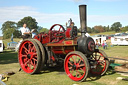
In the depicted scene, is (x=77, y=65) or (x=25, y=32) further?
(x=25, y=32)

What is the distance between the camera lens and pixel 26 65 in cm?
→ 631

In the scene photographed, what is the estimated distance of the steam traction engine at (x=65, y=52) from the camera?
5045 millimetres

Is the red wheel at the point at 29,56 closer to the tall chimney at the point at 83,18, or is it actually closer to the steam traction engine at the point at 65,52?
the steam traction engine at the point at 65,52

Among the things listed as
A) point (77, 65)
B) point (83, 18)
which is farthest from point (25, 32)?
point (77, 65)

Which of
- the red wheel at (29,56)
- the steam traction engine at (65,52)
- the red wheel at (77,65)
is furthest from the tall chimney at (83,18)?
the red wheel at (29,56)

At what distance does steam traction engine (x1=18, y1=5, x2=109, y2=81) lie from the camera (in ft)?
16.6

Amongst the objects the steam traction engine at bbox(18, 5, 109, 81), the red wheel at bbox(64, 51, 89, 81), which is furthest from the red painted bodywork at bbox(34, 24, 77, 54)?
the red wheel at bbox(64, 51, 89, 81)

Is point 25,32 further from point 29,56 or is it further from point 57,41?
point 57,41

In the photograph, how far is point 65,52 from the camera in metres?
5.62

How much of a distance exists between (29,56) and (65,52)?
4.93 ft

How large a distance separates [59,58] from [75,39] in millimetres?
1157

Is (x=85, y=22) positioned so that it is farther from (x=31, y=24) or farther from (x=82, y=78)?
(x=31, y=24)

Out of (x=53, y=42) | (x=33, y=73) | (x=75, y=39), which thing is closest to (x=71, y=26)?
(x=75, y=39)

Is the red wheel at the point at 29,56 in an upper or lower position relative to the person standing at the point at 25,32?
lower
